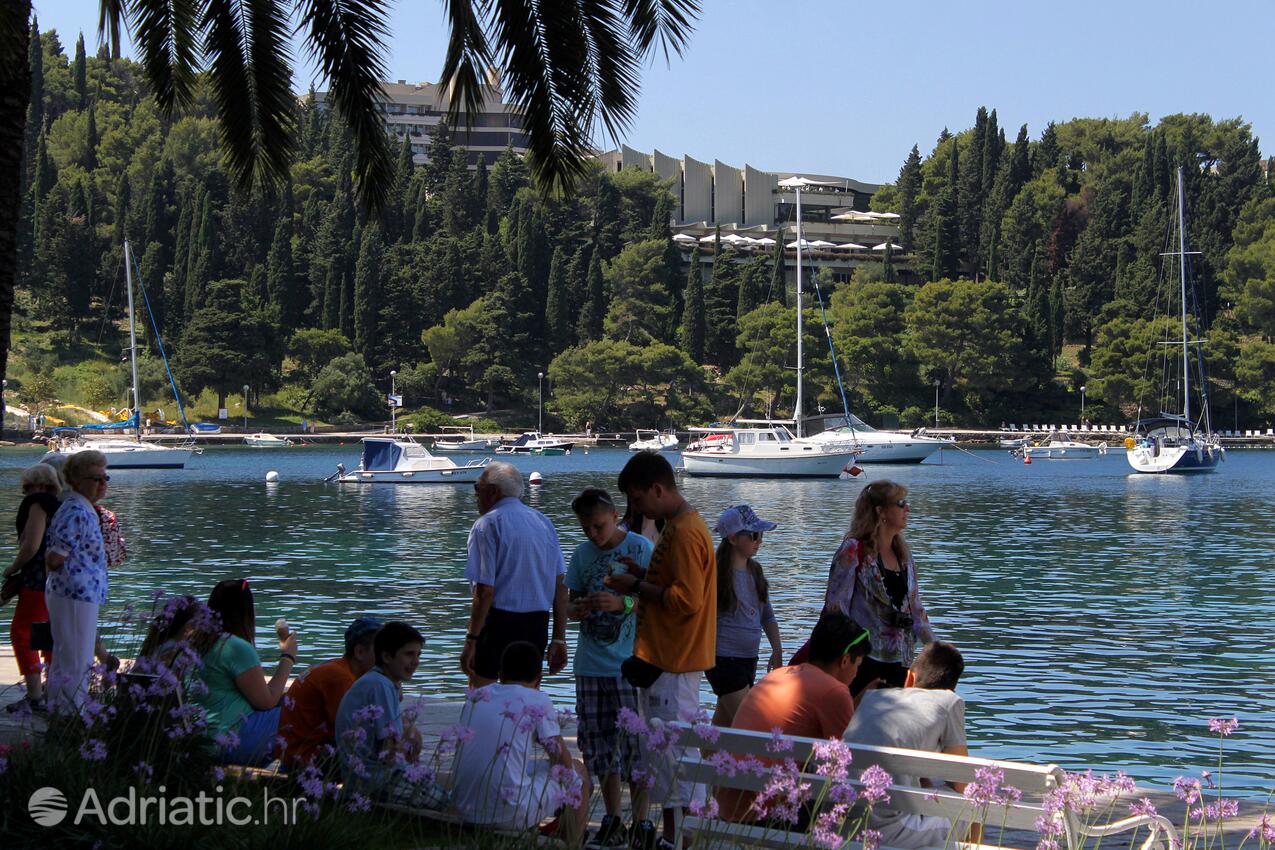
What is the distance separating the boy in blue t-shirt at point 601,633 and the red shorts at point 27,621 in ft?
11.3

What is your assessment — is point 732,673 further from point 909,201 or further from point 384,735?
point 909,201

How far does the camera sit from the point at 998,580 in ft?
73.0

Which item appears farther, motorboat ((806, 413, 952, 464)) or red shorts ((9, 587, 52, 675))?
motorboat ((806, 413, 952, 464))

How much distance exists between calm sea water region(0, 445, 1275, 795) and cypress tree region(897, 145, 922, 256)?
Result: 284ft

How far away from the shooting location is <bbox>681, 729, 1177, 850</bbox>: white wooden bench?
443cm

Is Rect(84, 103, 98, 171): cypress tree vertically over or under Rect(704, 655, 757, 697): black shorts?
over

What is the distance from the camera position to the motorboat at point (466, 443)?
79.5 meters

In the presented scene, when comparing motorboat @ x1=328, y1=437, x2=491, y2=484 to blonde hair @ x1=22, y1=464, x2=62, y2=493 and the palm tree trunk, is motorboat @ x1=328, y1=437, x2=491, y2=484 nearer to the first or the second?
blonde hair @ x1=22, y1=464, x2=62, y2=493

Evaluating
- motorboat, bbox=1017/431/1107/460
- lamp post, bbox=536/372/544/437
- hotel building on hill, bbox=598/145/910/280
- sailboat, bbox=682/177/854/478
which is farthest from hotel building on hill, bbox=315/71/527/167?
sailboat, bbox=682/177/854/478

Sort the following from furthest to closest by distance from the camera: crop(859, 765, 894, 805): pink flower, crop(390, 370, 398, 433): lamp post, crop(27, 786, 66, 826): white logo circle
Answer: crop(390, 370, 398, 433): lamp post, crop(27, 786, 66, 826): white logo circle, crop(859, 765, 894, 805): pink flower

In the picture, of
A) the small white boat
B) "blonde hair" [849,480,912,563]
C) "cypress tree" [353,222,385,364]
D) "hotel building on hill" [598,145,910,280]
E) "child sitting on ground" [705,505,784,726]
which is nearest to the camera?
"blonde hair" [849,480,912,563]

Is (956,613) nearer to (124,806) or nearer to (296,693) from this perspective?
(296,693)

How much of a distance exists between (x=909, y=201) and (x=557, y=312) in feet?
154

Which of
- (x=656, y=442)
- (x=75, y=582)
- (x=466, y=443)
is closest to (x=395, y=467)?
(x=466, y=443)
